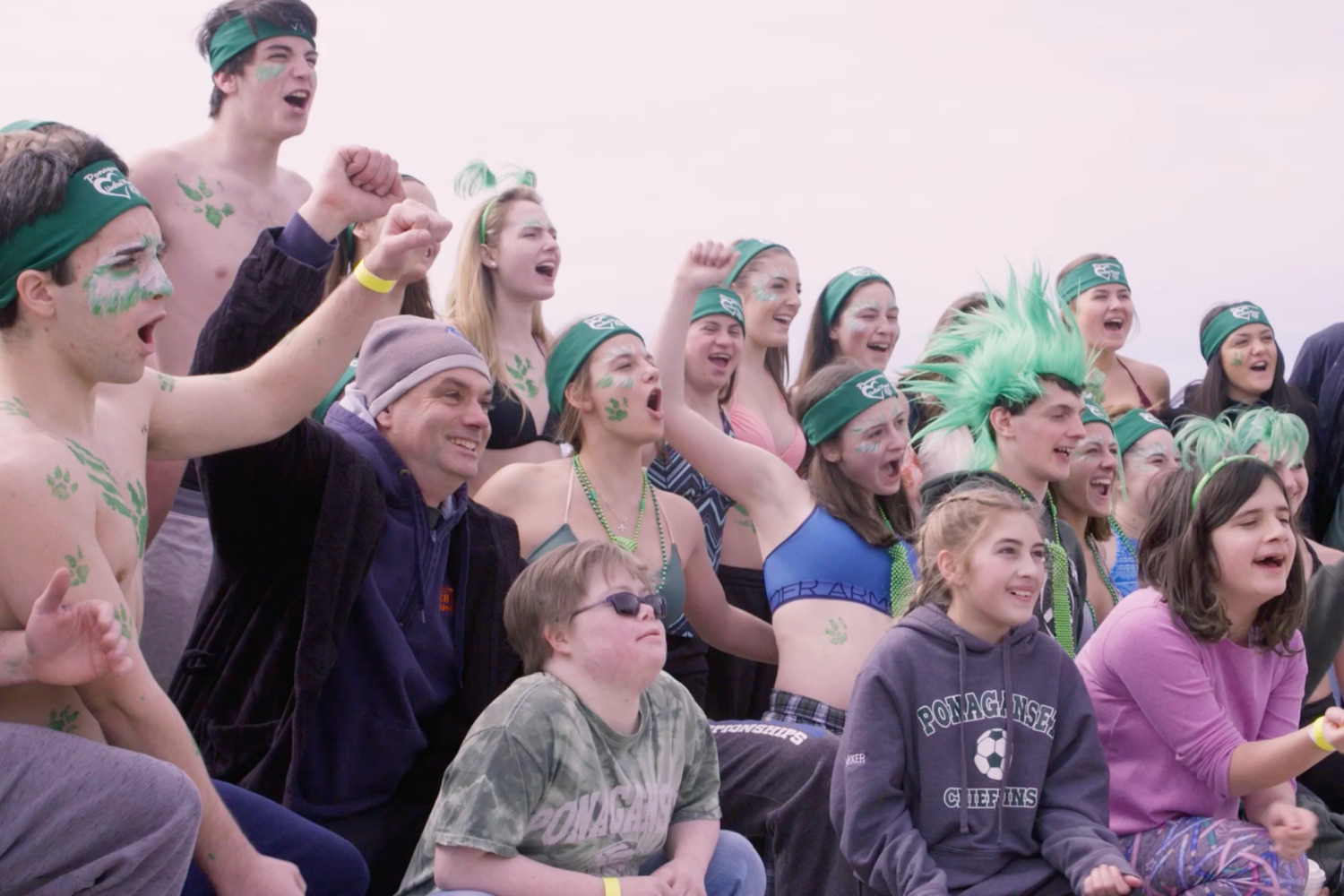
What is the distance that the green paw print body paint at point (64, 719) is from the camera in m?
2.64

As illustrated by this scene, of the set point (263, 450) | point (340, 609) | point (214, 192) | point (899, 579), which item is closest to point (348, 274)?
point (214, 192)

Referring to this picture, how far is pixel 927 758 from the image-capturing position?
146 inches

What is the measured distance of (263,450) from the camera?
344 centimetres

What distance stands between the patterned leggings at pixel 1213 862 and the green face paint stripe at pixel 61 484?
8.93ft

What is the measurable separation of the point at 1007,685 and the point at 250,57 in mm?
3124

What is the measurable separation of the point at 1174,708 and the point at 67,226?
2.90 m

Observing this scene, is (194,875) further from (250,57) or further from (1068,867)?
(250,57)

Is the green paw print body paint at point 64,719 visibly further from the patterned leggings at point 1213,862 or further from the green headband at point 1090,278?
the green headband at point 1090,278

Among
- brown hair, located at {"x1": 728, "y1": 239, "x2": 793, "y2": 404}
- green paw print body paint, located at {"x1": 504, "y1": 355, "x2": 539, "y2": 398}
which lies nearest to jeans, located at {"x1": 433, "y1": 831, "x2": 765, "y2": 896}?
green paw print body paint, located at {"x1": 504, "y1": 355, "x2": 539, "y2": 398}

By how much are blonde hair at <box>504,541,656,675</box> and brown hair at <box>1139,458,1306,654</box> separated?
1.52 metres


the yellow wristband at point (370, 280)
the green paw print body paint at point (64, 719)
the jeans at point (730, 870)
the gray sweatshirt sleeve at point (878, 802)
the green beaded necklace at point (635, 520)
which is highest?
the yellow wristband at point (370, 280)

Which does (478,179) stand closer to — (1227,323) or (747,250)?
(747,250)

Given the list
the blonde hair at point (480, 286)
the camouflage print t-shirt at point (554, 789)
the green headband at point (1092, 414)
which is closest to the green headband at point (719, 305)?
the blonde hair at point (480, 286)

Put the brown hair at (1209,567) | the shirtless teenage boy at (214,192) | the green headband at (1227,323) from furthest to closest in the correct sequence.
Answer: the green headband at (1227,323) → the shirtless teenage boy at (214,192) → the brown hair at (1209,567)
